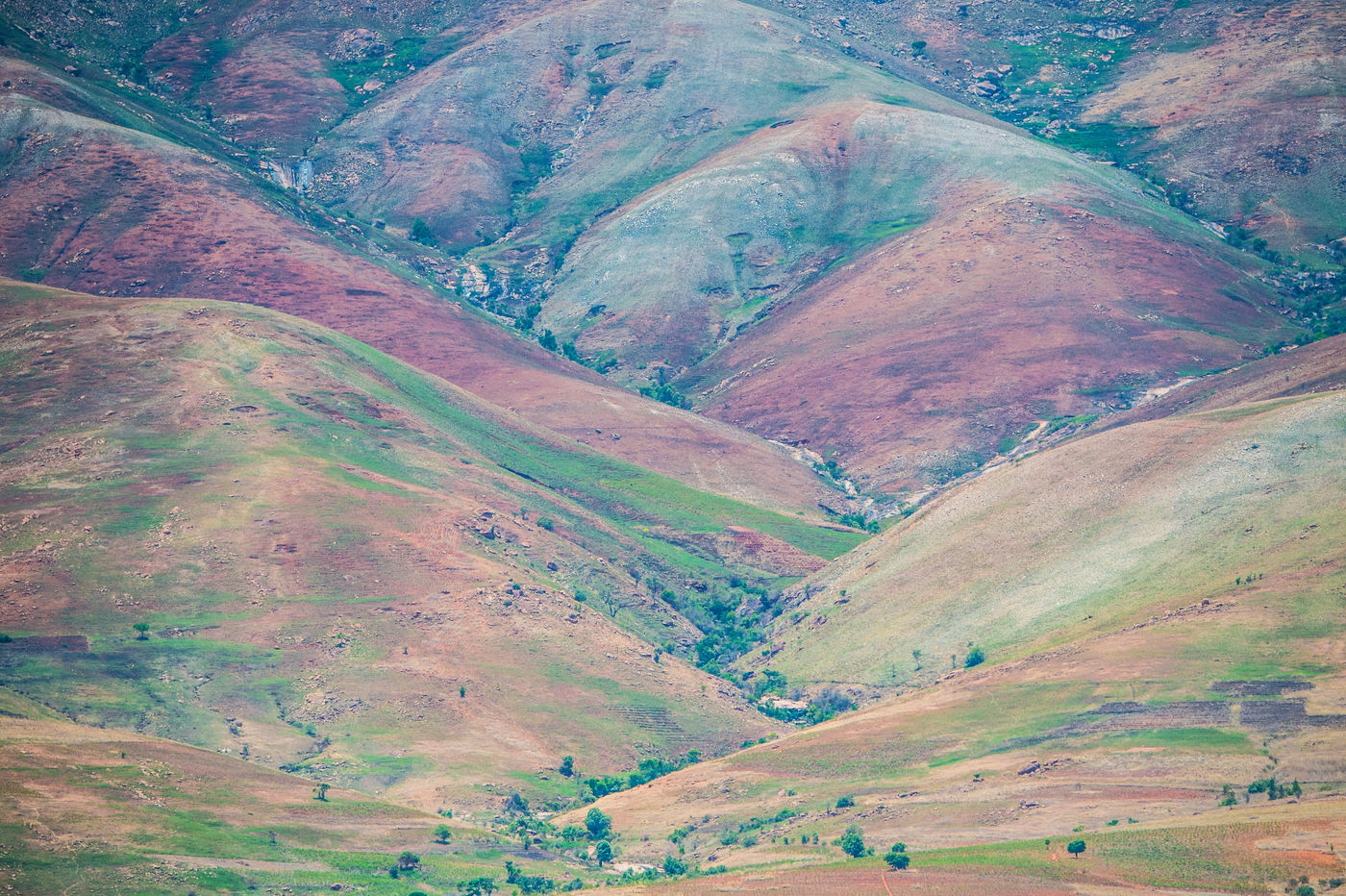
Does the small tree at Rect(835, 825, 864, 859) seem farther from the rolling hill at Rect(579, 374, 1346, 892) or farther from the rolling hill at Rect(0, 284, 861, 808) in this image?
the rolling hill at Rect(0, 284, 861, 808)

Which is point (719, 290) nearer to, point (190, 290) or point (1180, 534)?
point (190, 290)

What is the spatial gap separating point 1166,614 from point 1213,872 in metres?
26.4

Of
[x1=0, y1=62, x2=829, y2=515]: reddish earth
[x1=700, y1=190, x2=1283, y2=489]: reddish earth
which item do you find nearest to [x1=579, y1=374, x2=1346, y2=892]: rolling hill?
[x1=0, y1=62, x2=829, y2=515]: reddish earth

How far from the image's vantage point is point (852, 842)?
230 feet

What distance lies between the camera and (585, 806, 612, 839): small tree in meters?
77.1

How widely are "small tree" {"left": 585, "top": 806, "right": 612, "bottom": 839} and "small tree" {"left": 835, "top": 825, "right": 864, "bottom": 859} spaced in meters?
12.5

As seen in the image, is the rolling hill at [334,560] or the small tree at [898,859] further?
the rolling hill at [334,560]

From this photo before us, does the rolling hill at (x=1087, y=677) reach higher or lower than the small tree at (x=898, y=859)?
higher

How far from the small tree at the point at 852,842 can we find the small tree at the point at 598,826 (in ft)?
41.1

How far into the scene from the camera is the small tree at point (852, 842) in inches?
2739

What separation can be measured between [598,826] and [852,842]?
46.6 ft

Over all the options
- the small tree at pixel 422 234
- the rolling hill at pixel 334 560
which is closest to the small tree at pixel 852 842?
the rolling hill at pixel 334 560

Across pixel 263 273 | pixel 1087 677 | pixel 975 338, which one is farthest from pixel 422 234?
pixel 1087 677

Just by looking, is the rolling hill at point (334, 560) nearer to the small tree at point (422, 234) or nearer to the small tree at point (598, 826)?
the small tree at point (598, 826)
